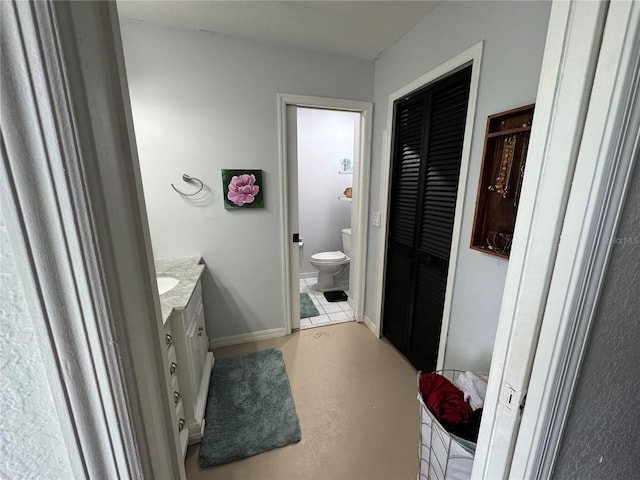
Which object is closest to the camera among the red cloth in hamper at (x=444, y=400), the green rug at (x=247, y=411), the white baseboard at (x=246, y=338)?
the red cloth in hamper at (x=444, y=400)

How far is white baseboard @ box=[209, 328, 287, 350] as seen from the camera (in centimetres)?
223

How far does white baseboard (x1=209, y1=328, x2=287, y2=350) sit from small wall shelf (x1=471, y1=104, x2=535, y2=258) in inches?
69.6

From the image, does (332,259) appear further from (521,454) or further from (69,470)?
(69,470)

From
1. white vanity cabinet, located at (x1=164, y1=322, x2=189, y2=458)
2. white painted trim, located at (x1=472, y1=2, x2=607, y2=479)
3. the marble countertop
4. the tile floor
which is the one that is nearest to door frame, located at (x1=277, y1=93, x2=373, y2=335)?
the tile floor

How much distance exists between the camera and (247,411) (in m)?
1.59

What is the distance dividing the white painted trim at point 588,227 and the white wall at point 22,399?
2.75ft

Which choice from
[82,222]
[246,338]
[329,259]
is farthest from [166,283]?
[329,259]

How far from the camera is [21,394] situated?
0.35 metres

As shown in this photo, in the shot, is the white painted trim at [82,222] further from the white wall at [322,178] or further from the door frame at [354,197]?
the white wall at [322,178]

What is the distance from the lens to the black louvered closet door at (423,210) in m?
1.52

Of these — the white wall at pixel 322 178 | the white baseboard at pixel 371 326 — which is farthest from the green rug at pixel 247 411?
the white wall at pixel 322 178

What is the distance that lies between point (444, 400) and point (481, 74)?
4.89 ft

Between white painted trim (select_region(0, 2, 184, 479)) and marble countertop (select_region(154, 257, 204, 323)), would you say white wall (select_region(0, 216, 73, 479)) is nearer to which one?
white painted trim (select_region(0, 2, 184, 479))

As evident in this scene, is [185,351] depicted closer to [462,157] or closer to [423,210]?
[423,210]
